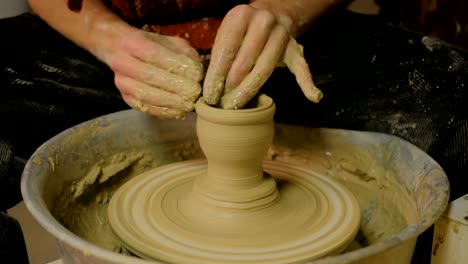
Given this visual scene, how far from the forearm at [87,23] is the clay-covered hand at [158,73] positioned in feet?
0.53

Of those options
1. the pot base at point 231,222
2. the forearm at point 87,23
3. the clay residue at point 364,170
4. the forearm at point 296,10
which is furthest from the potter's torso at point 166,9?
the pot base at point 231,222

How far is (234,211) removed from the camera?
1187 millimetres

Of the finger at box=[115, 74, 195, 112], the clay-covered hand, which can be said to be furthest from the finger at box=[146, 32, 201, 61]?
the finger at box=[115, 74, 195, 112]

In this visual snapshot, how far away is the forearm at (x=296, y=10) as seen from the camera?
161cm

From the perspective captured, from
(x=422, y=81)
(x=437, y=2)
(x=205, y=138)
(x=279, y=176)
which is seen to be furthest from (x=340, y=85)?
(x=437, y=2)

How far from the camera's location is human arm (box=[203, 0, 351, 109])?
1.14 meters

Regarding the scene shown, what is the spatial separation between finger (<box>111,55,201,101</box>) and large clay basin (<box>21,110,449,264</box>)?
0.69 feet

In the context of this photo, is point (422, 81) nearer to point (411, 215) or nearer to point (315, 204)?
point (411, 215)

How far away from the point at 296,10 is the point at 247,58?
57cm

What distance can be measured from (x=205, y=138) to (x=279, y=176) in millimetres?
317

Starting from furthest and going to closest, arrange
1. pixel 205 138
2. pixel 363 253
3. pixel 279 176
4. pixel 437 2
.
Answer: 1. pixel 437 2
2. pixel 279 176
3. pixel 205 138
4. pixel 363 253

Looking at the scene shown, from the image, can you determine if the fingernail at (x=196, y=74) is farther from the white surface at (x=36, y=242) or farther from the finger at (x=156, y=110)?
the white surface at (x=36, y=242)

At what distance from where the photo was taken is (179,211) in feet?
4.05

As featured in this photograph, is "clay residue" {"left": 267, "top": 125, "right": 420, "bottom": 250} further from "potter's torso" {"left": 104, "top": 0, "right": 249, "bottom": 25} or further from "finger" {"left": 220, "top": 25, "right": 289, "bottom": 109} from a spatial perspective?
"potter's torso" {"left": 104, "top": 0, "right": 249, "bottom": 25}
